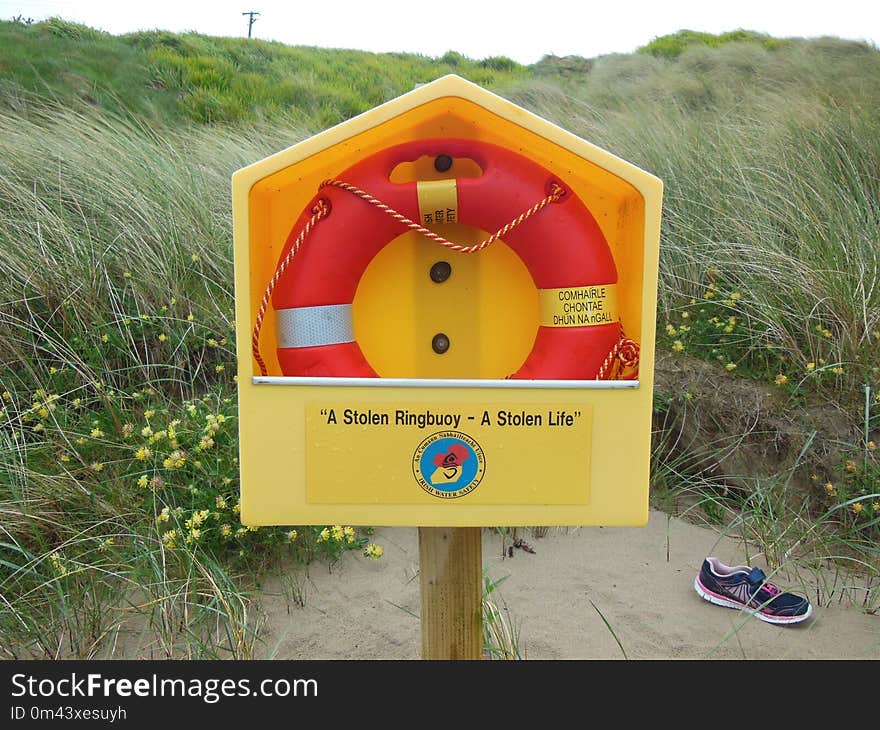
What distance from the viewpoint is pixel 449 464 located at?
4.29 ft

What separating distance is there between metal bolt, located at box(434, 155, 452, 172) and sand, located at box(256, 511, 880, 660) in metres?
1.18

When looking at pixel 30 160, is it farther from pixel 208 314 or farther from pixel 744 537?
pixel 744 537

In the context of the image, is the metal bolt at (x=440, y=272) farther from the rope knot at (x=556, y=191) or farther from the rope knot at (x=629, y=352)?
the rope knot at (x=629, y=352)

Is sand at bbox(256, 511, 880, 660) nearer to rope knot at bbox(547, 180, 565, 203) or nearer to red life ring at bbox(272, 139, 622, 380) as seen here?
red life ring at bbox(272, 139, 622, 380)

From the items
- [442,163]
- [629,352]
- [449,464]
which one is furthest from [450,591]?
[442,163]

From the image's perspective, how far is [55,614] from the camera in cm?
188

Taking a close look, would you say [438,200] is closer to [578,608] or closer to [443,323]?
[443,323]

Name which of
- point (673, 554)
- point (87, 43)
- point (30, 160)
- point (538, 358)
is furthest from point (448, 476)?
point (87, 43)

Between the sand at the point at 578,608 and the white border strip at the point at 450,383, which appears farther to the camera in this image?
the sand at the point at 578,608

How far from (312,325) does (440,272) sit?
0.30 meters

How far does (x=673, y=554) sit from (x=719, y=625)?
13.5 inches

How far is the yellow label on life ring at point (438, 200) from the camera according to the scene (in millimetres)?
1405

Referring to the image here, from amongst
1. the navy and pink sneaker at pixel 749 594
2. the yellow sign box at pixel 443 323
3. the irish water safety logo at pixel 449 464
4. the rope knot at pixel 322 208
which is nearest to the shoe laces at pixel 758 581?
the navy and pink sneaker at pixel 749 594

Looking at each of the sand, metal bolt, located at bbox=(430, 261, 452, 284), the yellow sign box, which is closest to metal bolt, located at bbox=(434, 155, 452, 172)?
the yellow sign box
